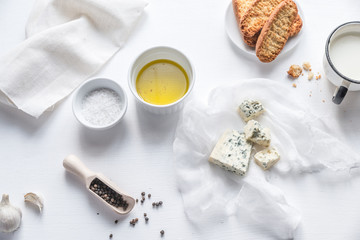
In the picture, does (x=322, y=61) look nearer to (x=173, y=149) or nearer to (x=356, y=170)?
(x=356, y=170)

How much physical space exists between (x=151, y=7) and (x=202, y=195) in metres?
0.79

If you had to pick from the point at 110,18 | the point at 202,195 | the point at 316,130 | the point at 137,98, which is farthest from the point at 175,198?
the point at 110,18

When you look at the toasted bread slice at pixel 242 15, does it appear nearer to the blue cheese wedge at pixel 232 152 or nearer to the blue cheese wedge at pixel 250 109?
the blue cheese wedge at pixel 250 109

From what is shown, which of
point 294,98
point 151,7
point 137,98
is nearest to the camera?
point 137,98

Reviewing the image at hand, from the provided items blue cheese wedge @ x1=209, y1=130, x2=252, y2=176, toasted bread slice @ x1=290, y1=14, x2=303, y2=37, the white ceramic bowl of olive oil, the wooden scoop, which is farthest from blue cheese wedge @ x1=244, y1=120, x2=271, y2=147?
the wooden scoop

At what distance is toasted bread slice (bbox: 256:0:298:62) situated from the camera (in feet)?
5.38

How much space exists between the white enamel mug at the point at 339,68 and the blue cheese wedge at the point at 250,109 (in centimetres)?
27

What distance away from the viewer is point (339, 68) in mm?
1596

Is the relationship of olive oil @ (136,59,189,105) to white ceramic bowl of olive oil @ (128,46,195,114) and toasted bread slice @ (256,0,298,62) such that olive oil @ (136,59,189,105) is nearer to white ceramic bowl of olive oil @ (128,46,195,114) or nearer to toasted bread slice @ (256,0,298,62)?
white ceramic bowl of olive oil @ (128,46,195,114)

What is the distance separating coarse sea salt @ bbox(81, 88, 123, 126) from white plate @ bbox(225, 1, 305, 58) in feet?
1.67

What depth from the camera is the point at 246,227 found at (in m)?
1.58

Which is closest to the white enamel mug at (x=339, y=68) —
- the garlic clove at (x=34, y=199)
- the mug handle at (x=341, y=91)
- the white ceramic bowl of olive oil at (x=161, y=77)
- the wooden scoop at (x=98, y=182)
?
the mug handle at (x=341, y=91)

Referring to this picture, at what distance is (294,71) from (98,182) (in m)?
0.86

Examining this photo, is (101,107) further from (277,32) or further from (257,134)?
(277,32)
